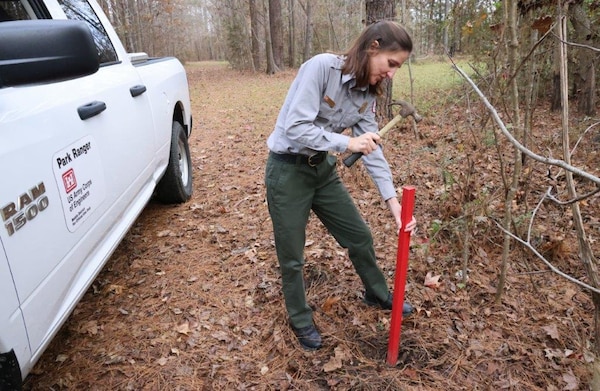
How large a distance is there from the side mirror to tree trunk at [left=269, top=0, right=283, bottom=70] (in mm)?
19918

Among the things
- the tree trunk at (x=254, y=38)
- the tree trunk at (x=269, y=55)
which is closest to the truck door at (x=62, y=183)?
the tree trunk at (x=269, y=55)

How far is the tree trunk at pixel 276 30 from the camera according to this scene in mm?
19656

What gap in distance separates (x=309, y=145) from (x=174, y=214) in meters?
2.70

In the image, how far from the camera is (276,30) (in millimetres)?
20406

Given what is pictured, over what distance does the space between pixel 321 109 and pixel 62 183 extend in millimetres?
1283

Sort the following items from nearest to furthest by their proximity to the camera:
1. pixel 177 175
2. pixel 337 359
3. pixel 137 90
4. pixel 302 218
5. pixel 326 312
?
pixel 302 218 → pixel 337 359 → pixel 326 312 → pixel 137 90 → pixel 177 175

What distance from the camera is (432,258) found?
3.37m

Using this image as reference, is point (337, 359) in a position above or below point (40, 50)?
below

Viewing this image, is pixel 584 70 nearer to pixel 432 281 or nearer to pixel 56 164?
pixel 432 281

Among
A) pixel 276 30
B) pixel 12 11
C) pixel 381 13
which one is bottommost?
pixel 12 11

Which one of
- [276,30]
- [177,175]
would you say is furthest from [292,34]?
[177,175]

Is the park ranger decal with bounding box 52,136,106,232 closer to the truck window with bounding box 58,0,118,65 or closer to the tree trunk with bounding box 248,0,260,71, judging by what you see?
the truck window with bounding box 58,0,118,65

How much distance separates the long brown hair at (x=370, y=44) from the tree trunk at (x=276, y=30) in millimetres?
19375

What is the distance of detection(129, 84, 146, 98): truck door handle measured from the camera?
9.66 feet
